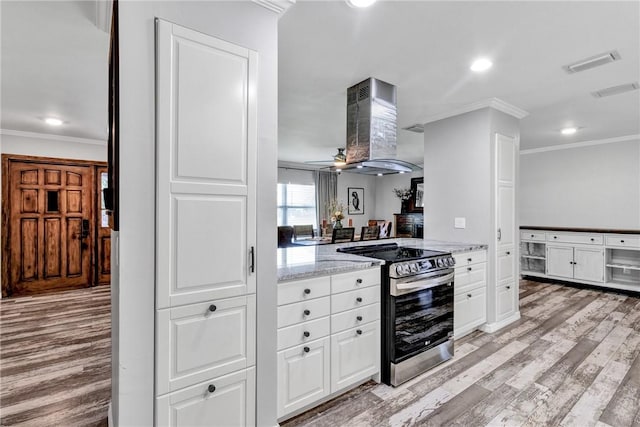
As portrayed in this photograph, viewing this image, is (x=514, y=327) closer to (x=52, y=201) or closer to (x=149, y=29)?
(x=149, y=29)

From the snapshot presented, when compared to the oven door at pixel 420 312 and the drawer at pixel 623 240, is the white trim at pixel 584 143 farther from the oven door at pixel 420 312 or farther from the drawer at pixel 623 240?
the oven door at pixel 420 312

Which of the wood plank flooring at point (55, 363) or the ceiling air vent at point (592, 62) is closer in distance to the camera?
the wood plank flooring at point (55, 363)

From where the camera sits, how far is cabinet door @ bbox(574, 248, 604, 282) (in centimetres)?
504

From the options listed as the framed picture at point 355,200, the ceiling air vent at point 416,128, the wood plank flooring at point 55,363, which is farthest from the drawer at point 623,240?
the wood plank flooring at point 55,363

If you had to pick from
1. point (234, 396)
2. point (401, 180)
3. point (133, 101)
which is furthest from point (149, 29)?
point (401, 180)

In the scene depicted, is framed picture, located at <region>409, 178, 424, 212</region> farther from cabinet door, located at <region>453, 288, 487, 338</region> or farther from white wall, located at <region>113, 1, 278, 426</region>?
white wall, located at <region>113, 1, 278, 426</region>

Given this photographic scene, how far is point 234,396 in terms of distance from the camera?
5.33ft

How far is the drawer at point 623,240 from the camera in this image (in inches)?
186

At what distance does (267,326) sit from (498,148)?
10.5ft

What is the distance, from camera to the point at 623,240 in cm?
482

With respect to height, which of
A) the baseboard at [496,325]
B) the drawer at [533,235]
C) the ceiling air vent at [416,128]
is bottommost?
the baseboard at [496,325]

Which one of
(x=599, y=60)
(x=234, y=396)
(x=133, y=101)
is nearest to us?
(x=133, y=101)

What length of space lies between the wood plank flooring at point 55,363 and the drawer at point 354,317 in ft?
5.17

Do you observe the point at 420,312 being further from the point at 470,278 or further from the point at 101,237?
the point at 101,237
